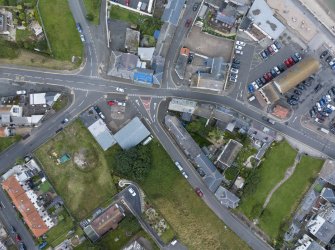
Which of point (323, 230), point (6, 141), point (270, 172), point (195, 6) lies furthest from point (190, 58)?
point (323, 230)

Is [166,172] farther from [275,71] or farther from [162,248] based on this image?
[275,71]

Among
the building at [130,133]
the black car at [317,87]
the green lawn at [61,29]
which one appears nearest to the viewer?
the building at [130,133]

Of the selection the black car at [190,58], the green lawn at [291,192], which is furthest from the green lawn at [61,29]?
the green lawn at [291,192]

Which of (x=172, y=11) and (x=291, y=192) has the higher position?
(x=172, y=11)

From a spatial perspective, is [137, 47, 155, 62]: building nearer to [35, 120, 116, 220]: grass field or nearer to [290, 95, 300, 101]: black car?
[35, 120, 116, 220]: grass field

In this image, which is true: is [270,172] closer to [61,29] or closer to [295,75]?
[295,75]

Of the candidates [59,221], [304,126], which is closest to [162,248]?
[59,221]

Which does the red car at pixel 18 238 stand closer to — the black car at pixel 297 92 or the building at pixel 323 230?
the building at pixel 323 230
